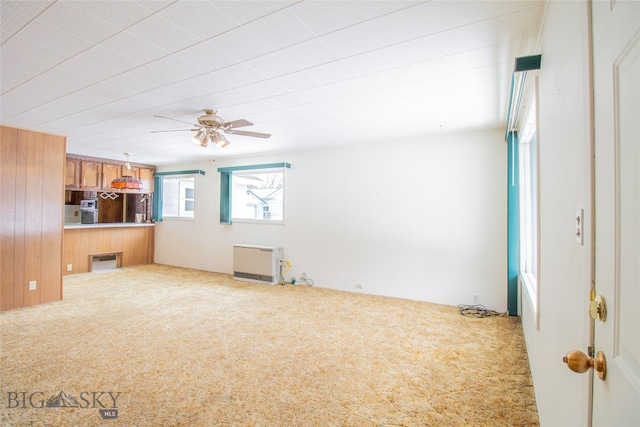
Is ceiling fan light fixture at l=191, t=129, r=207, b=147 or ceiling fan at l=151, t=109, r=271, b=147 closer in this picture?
ceiling fan at l=151, t=109, r=271, b=147

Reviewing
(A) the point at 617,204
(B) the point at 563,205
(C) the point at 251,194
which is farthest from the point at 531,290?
(C) the point at 251,194

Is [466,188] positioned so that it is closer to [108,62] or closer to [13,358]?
[108,62]

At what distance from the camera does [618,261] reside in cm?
69

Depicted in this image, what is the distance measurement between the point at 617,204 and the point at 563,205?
604 mm

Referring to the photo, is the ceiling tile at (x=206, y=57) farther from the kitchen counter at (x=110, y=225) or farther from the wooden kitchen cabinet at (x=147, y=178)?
the wooden kitchen cabinet at (x=147, y=178)

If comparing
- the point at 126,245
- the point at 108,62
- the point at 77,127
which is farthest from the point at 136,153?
the point at 108,62

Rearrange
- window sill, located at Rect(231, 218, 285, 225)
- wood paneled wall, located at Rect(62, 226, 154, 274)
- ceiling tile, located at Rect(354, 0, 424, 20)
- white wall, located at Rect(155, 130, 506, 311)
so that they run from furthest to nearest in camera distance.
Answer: wood paneled wall, located at Rect(62, 226, 154, 274)
window sill, located at Rect(231, 218, 285, 225)
white wall, located at Rect(155, 130, 506, 311)
ceiling tile, located at Rect(354, 0, 424, 20)

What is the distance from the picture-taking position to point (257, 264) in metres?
5.64

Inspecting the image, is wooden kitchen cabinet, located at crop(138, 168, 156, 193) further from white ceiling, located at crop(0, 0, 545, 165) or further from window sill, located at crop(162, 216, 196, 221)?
white ceiling, located at crop(0, 0, 545, 165)

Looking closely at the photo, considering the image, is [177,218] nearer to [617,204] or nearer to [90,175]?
[90,175]

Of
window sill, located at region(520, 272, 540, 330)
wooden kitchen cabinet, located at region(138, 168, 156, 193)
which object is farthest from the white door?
wooden kitchen cabinet, located at region(138, 168, 156, 193)

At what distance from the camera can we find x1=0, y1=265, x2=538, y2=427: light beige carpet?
1979mm

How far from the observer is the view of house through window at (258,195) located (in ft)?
19.6

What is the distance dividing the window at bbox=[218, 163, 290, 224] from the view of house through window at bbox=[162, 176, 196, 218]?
139 cm
